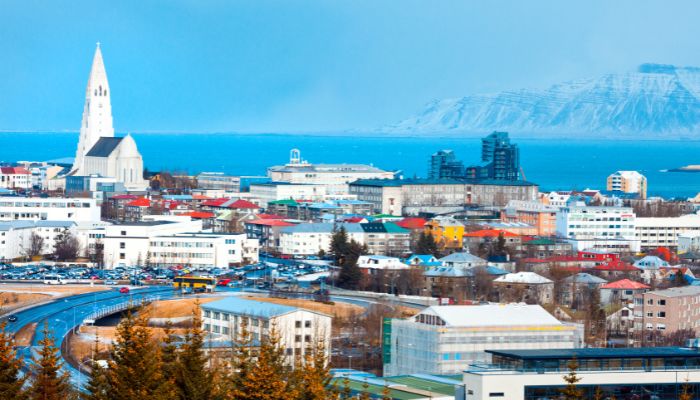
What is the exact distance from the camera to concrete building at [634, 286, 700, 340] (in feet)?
98.7

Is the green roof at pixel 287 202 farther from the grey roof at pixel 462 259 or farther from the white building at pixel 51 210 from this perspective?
the grey roof at pixel 462 259

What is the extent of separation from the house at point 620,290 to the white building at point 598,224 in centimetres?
1321

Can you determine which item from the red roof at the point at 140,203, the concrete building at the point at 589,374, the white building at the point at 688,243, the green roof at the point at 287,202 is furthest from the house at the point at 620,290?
the green roof at the point at 287,202

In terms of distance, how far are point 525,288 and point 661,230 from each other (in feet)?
53.9

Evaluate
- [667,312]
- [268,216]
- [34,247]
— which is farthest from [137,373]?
[268,216]

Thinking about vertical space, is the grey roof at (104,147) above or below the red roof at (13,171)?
above

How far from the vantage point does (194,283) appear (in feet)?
119

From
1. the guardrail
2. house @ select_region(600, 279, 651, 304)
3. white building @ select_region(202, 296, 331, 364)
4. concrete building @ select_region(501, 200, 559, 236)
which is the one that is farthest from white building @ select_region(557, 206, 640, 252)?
white building @ select_region(202, 296, 331, 364)

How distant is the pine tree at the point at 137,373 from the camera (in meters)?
14.9

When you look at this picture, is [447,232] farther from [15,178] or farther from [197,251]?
[15,178]

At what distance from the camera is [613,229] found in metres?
49.2

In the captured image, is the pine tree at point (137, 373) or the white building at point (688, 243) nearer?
the pine tree at point (137, 373)

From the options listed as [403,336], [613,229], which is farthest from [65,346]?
[613,229]

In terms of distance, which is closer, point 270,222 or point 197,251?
point 197,251
